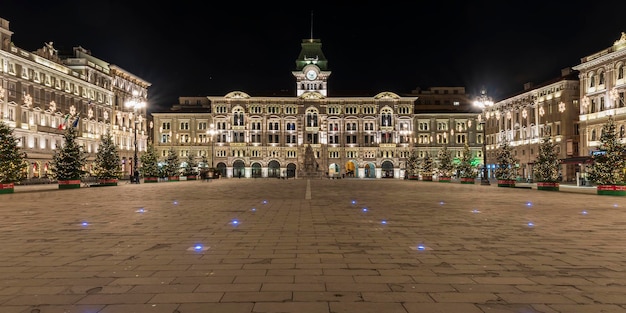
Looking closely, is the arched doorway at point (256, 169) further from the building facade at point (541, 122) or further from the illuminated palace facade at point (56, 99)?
the building facade at point (541, 122)

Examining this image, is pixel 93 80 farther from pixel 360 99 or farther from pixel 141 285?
pixel 141 285

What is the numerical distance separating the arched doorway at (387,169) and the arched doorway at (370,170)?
2.19 metres

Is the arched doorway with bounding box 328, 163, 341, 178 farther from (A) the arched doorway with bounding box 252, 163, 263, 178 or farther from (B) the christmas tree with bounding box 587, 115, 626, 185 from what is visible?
(B) the christmas tree with bounding box 587, 115, 626, 185

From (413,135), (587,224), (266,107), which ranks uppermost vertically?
(266,107)

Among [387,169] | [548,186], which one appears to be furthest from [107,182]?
[387,169]

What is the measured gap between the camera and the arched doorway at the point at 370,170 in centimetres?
10494

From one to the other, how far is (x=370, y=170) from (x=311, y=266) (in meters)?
98.9

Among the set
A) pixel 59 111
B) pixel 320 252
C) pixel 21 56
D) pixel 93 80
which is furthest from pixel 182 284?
pixel 93 80

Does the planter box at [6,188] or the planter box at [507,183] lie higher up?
the planter box at [6,188]

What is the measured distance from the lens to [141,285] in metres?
6.95

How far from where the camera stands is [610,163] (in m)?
32.9

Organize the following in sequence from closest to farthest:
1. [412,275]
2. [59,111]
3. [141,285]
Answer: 1. [141,285]
2. [412,275]
3. [59,111]

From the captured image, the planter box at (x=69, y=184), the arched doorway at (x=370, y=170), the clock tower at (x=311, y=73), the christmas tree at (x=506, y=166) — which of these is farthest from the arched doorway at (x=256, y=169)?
the christmas tree at (x=506, y=166)

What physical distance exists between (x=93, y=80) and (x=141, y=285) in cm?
7953
